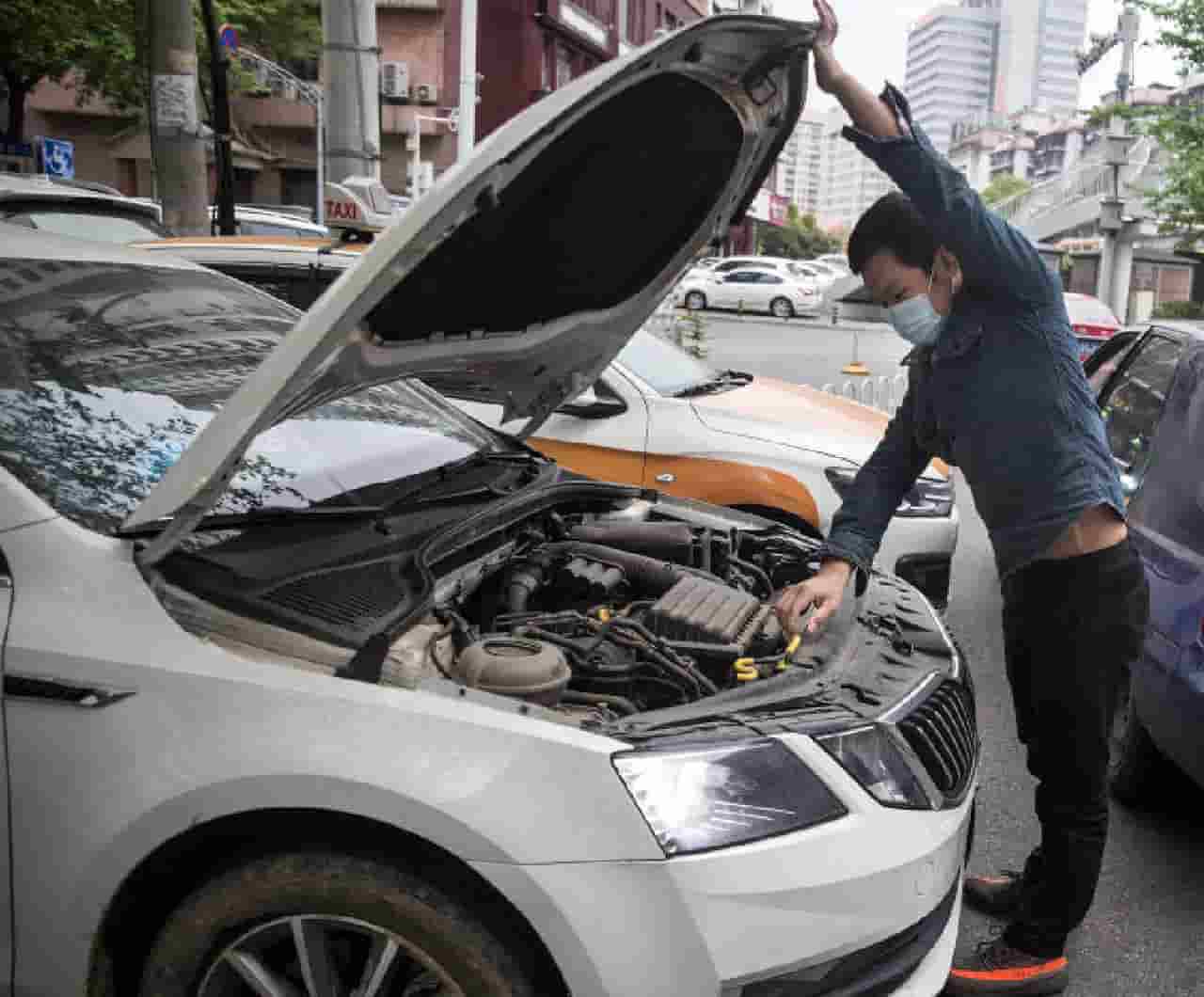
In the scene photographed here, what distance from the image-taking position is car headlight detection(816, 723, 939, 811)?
7.20 feet

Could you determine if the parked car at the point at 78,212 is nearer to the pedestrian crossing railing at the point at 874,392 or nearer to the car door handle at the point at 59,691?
the car door handle at the point at 59,691

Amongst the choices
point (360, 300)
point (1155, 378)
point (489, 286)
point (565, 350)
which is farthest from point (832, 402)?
point (360, 300)

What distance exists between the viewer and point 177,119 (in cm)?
824

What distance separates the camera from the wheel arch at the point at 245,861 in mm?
1993

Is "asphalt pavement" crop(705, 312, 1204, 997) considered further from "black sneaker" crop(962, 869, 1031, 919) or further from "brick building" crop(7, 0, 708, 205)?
"brick building" crop(7, 0, 708, 205)

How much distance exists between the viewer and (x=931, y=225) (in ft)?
8.12

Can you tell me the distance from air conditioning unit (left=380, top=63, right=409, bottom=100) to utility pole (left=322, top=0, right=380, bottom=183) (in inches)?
858

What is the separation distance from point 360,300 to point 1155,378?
3.52 metres

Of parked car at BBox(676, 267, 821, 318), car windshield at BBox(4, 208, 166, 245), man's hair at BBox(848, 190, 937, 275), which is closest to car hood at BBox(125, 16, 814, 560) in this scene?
man's hair at BBox(848, 190, 937, 275)

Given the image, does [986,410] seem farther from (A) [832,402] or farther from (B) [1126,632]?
(A) [832,402]

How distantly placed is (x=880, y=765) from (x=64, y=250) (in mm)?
2394

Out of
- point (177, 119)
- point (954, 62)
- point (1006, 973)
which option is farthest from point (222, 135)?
point (954, 62)

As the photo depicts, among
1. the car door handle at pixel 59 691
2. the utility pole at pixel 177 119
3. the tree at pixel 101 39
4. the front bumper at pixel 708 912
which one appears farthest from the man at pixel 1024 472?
the tree at pixel 101 39

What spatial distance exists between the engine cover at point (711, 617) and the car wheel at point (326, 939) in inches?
36.0
